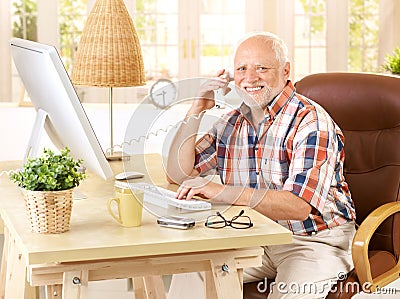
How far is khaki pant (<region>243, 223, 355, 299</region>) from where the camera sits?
94.7 inches

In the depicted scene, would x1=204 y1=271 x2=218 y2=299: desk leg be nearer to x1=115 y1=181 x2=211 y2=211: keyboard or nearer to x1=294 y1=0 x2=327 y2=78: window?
x1=115 y1=181 x2=211 y2=211: keyboard

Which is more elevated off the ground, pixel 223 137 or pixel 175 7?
pixel 175 7

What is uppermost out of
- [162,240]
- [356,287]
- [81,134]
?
[81,134]

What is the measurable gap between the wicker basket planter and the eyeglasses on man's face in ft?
1.20

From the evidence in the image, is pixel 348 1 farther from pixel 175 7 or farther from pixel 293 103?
pixel 293 103

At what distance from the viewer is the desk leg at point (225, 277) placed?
2.04 metres

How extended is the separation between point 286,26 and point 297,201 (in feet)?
14.7

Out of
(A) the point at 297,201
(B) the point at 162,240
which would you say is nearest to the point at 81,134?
(B) the point at 162,240

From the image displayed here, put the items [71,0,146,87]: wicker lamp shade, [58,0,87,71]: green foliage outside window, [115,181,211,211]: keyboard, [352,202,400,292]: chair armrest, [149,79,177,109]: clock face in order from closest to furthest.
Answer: [115,181,211,211]: keyboard < [149,79,177,109]: clock face < [352,202,400,292]: chair armrest < [71,0,146,87]: wicker lamp shade < [58,0,87,71]: green foliage outside window

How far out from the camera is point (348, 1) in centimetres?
671

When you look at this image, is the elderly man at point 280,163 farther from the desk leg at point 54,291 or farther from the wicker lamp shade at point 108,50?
the desk leg at point 54,291

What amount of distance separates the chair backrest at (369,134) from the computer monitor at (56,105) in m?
0.98

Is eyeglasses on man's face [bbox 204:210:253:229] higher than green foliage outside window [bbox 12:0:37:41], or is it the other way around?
green foliage outside window [bbox 12:0:37:41]

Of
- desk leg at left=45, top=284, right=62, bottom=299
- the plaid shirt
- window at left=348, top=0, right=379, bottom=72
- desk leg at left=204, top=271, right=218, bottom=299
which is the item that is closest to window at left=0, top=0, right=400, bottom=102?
window at left=348, top=0, right=379, bottom=72
